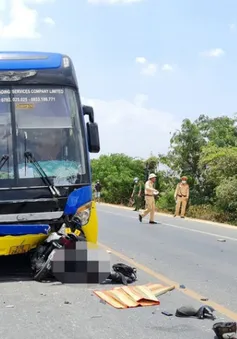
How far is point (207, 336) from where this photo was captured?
5.48 meters

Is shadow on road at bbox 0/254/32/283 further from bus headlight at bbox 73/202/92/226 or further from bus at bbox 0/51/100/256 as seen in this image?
bus headlight at bbox 73/202/92/226

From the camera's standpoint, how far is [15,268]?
9031 millimetres

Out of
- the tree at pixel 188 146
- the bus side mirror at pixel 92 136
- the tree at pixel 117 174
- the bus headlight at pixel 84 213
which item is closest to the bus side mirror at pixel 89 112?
the bus side mirror at pixel 92 136

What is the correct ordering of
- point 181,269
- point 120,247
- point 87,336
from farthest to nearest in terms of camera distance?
point 120,247
point 181,269
point 87,336

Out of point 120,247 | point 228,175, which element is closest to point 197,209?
point 228,175

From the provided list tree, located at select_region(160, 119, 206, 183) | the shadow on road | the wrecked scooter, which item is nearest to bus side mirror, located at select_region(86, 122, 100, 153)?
the wrecked scooter

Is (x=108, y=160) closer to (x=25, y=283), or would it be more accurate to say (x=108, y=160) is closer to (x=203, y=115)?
(x=203, y=115)

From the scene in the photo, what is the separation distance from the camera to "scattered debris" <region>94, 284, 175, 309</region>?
6738 millimetres

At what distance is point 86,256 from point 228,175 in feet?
54.8

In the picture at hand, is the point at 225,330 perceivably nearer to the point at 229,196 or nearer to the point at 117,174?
the point at 229,196

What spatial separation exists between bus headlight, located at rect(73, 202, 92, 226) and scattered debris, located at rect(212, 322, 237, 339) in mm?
3204

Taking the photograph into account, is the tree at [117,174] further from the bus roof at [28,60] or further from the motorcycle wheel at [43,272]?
the motorcycle wheel at [43,272]

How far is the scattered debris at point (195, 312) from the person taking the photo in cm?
621

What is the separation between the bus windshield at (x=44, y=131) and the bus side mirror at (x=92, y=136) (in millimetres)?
331
